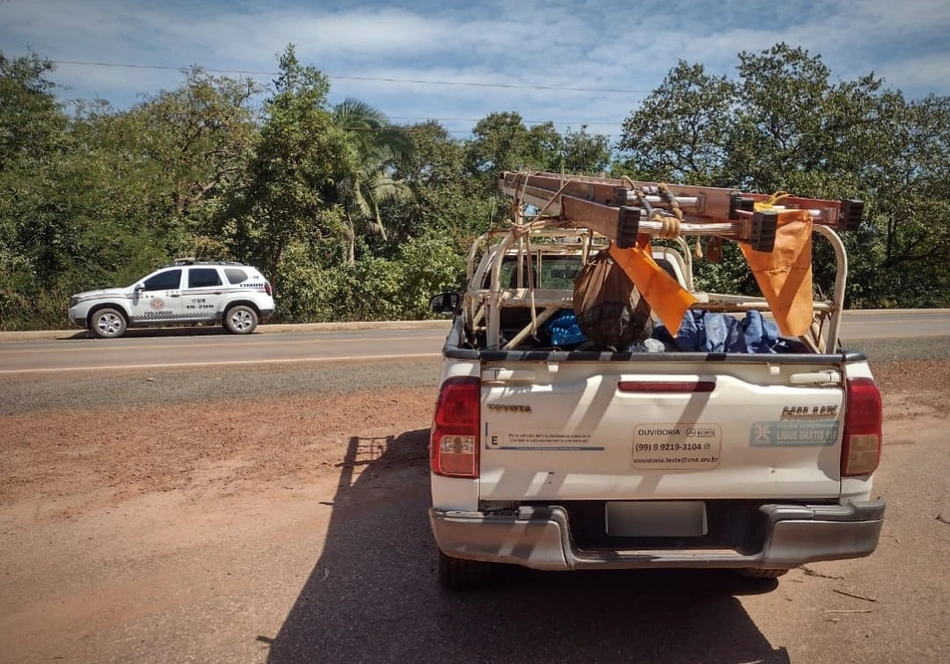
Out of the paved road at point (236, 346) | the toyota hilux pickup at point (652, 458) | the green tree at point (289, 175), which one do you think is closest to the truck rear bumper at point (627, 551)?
the toyota hilux pickup at point (652, 458)

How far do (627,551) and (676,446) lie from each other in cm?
51

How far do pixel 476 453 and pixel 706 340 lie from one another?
1.48m

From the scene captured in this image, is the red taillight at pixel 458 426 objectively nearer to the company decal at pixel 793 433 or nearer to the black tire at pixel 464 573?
the black tire at pixel 464 573

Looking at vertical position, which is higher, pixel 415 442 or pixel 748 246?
pixel 748 246

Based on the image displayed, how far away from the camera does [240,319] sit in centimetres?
1859

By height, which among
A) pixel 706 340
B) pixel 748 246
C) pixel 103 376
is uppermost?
pixel 748 246

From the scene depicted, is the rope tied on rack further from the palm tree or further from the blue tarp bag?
the palm tree

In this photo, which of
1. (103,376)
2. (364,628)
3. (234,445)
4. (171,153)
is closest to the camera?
(364,628)

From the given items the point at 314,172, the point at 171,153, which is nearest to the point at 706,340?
the point at 314,172

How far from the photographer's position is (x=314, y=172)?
21.8m

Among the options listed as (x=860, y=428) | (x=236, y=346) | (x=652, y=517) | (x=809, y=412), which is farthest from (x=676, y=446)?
(x=236, y=346)

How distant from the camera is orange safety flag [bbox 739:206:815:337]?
3.14 meters

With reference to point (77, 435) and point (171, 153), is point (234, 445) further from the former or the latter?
point (171, 153)

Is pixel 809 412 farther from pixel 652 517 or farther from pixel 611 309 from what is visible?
pixel 611 309
